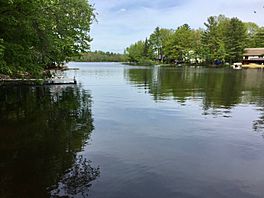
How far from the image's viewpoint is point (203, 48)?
118188 millimetres

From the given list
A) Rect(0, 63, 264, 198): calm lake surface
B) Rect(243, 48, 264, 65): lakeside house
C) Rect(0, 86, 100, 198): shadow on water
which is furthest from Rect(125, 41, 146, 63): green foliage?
Rect(0, 86, 100, 198): shadow on water

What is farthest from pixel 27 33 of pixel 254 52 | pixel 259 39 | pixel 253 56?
pixel 259 39

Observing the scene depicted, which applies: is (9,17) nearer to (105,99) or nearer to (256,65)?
(105,99)

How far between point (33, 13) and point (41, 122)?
557 centimetres

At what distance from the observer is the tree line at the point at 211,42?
11344cm

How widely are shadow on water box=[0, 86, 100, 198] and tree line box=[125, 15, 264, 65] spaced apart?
3923 inches

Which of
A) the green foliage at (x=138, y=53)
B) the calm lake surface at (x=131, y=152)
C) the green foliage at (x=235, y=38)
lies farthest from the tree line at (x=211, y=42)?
the calm lake surface at (x=131, y=152)

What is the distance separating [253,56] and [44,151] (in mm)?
106947

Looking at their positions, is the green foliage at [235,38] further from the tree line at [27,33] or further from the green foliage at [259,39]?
the tree line at [27,33]

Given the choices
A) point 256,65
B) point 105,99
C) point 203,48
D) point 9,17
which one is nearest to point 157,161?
point 9,17

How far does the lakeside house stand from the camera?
107 metres

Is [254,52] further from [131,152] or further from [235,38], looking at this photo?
[131,152]

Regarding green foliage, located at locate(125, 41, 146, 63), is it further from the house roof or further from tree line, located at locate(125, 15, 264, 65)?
the house roof

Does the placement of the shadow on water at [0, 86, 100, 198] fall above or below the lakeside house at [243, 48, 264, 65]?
below
